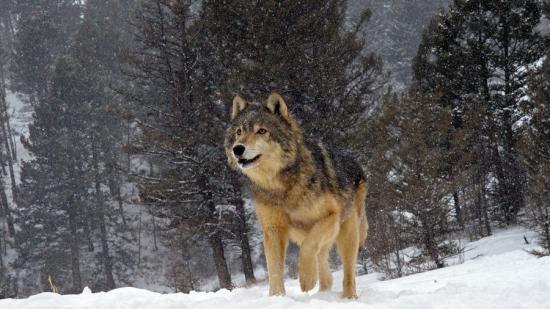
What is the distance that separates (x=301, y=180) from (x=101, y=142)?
34.0 metres

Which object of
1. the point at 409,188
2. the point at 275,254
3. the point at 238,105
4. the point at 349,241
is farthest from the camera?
the point at 409,188

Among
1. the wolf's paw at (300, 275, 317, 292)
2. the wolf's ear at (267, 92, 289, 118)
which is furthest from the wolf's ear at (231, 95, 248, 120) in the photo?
the wolf's paw at (300, 275, 317, 292)

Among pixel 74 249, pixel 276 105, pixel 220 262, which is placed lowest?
pixel 220 262

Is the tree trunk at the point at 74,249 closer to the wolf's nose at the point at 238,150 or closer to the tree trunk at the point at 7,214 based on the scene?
the tree trunk at the point at 7,214

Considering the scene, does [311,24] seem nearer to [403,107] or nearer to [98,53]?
[403,107]

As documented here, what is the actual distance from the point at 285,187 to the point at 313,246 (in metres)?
0.60

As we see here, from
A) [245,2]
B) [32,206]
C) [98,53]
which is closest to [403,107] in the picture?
[245,2]

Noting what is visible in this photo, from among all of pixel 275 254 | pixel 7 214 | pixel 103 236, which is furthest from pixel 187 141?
pixel 7 214

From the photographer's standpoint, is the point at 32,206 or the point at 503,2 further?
the point at 32,206

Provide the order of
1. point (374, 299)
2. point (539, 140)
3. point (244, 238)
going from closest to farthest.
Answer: point (374, 299) → point (539, 140) → point (244, 238)

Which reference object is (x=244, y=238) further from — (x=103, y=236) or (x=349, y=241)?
(x=103, y=236)

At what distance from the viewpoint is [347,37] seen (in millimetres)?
17703

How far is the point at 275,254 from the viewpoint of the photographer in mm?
4539

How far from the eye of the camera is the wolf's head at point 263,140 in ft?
13.9
